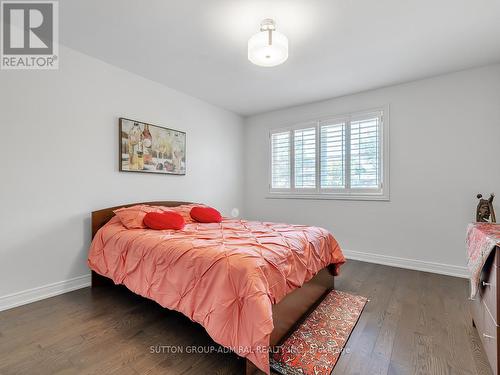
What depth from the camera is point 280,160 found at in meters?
4.48

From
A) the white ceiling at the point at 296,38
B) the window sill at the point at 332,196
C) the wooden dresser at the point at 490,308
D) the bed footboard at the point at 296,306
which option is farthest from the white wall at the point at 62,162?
the wooden dresser at the point at 490,308

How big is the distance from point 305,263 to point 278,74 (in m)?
2.37

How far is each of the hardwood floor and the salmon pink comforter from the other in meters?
0.27

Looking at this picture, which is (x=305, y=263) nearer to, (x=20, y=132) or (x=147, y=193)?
(x=147, y=193)

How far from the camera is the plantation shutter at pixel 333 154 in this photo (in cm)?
379

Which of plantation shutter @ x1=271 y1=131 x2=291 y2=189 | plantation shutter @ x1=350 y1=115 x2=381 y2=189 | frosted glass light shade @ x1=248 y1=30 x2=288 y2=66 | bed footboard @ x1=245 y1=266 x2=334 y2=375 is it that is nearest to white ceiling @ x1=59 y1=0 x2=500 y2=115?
frosted glass light shade @ x1=248 y1=30 x2=288 y2=66

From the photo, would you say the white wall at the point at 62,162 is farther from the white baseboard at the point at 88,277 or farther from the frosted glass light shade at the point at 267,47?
the frosted glass light shade at the point at 267,47

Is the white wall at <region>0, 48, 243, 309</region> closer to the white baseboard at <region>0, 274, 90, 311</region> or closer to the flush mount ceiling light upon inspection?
the white baseboard at <region>0, 274, 90, 311</region>

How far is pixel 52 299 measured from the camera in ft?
7.78

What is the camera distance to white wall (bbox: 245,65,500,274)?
2871 mm

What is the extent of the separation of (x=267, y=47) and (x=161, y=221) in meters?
1.88

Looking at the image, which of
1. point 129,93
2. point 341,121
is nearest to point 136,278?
point 129,93

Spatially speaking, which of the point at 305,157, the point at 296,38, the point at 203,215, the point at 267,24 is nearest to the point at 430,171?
the point at 305,157

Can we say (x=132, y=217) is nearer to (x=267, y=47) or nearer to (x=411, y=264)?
(x=267, y=47)
